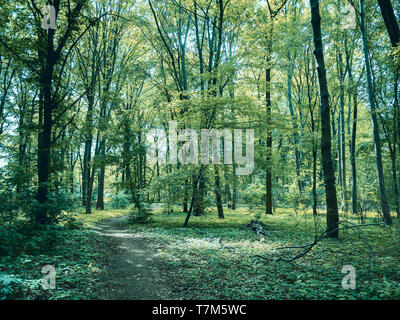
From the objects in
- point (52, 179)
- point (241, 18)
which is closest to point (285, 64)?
point (241, 18)

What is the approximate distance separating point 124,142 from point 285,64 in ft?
41.3

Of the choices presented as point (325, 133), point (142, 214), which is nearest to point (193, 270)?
point (325, 133)

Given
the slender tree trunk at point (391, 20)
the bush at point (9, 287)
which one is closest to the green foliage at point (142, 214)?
the bush at point (9, 287)

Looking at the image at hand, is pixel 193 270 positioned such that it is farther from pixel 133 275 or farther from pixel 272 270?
pixel 272 270

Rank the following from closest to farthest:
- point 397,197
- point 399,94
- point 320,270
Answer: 1. point 320,270
2. point 397,197
3. point 399,94

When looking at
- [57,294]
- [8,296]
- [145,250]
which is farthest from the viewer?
[145,250]

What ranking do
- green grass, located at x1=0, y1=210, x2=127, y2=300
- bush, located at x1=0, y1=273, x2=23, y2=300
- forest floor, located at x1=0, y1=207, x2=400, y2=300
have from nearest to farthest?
bush, located at x1=0, y1=273, x2=23, y2=300 → green grass, located at x1=0, y1=210, x2=127, y2=300 → forest floor, located at x1=0, y1=207, x2=400, y2=300

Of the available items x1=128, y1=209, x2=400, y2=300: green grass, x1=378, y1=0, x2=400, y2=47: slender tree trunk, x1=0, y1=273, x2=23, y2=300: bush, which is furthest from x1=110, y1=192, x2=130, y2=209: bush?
x1=378, y1=0, x2=400, y2=47: slender tree trunk

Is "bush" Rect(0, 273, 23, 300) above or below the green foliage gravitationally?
above

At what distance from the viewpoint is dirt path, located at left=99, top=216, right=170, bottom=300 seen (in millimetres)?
4312

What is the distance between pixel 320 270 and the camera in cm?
504

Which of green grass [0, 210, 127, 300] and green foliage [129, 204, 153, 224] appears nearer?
green grass [0, 210, 127, 300]

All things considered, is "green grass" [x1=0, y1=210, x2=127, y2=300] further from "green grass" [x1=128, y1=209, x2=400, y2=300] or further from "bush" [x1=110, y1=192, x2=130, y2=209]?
"bush" [x1=110, y1=192, x2=130, y2=209]

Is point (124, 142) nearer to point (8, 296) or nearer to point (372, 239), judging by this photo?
point (8, 296)
